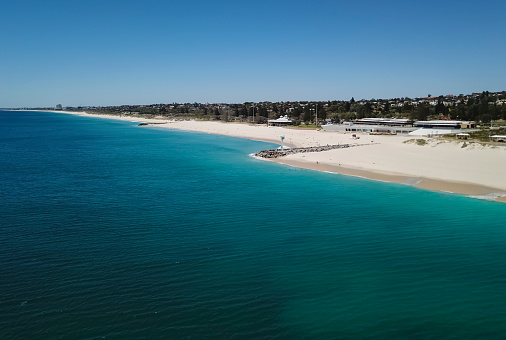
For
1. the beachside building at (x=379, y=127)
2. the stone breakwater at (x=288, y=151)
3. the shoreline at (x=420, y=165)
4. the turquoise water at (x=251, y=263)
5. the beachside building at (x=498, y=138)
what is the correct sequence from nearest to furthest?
the turquoise water at (x=251, y=263), the shoreline at (x=420, y=165), the beachside building at (x=498, y=138), the stone breakwater at (x=288, y=151), the beachside building at (x=379, y=127)

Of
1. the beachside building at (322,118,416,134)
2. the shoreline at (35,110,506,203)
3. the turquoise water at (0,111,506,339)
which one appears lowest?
the turquoise water at (0,111,506,339)

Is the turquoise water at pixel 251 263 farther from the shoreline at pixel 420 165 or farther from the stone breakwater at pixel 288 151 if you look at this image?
the stone breakwater at pixel 288 151

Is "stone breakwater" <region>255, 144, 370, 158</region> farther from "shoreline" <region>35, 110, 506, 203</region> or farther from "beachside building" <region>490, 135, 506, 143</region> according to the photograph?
"beachside building" <region>490, 135, 506, 143</region>

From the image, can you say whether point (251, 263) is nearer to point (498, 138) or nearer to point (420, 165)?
point (420, 165)

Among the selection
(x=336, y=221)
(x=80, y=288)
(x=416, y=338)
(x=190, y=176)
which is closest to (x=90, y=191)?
(x=190, y=176)

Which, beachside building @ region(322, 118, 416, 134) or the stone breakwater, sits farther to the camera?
beachside building @ region(322, 118, 416, 134)

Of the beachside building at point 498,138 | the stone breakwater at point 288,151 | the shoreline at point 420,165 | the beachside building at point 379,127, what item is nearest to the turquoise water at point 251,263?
the shoreline at point 420,165

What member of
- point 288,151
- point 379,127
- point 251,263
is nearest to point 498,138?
point 379,127

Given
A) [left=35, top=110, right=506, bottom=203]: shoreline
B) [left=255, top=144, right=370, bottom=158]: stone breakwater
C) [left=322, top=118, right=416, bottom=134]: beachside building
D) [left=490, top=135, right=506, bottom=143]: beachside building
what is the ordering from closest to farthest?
[left=35, top=110, right=506, bottom=203]: shoreline → [left=490, top=135, right=506, bottom=143]: beachside building → [left=255, top=144, right=370, bottom=158]: stone breakwater → [left=322, top=118, right=416, bottom=134]: beachside building

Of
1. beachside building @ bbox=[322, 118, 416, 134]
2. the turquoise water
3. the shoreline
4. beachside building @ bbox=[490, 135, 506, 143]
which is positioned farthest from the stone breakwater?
the turquoise water
